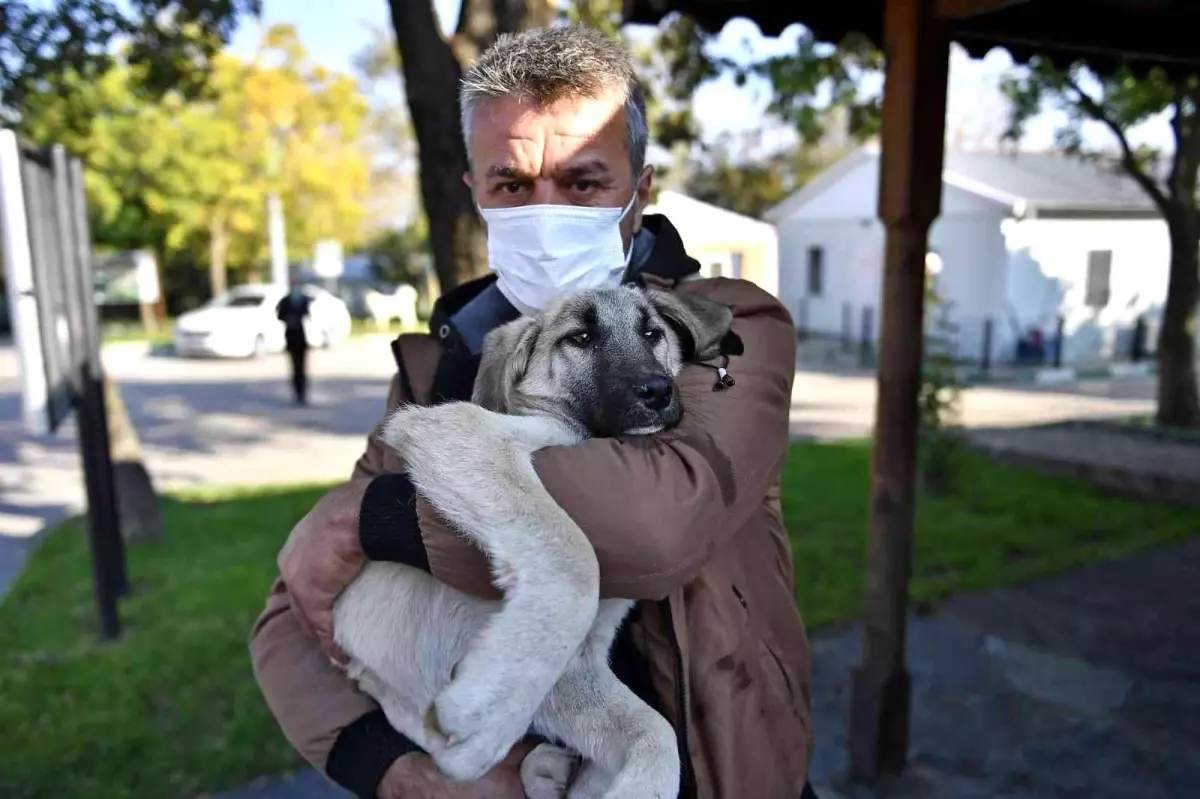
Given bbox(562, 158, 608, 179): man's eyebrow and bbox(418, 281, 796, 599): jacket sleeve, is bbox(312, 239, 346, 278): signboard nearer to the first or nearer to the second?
bbox(562, 158, 608, 179): man's eyebrow

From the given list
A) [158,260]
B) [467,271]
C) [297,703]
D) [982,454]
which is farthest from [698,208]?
[158,260]

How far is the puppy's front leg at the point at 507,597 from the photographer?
1.69 meters

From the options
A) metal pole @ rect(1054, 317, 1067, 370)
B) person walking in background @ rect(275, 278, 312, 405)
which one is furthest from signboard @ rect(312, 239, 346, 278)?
metal pole @ rect(1054, 317, 1067, 370)

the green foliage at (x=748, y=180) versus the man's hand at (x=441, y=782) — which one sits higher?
the green foliage at (x=748, y=180)

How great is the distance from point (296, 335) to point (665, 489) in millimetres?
16564

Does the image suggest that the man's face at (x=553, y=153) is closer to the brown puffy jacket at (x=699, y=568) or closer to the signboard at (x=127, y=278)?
the brown puffy jacket at (x=699, y=568)

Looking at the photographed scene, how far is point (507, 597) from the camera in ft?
5.64

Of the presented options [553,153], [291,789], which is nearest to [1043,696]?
[291,789]

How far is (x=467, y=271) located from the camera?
5.36 metres

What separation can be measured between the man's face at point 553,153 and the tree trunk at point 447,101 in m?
3.10

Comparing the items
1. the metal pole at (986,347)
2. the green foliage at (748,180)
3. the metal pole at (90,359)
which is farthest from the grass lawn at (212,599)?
the metal pole at (986,347)

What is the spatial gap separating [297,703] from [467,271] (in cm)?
361

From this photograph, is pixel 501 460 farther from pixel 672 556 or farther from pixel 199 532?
pixel 199 532

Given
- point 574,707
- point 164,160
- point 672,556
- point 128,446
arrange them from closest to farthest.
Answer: point 672,556
point 574,707
point 128,446
point 164,160
